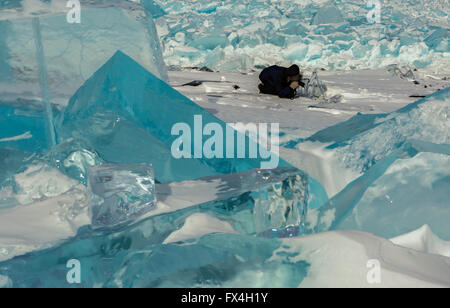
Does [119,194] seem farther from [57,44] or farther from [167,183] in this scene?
[57,44]

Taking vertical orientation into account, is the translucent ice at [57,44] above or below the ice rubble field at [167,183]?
above

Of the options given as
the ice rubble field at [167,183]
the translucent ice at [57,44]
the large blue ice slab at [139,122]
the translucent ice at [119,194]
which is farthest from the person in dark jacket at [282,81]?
the translucent ice at [119,194]

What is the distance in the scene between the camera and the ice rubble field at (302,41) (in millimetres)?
5750

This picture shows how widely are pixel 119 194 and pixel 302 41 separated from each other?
556 cm

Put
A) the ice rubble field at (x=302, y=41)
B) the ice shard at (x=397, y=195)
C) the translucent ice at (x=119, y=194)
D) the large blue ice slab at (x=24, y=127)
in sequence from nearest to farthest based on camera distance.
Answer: the translucent ice at (x=119, y=194) < the ice shard at (x=397, y=195) < the large blue ice slab at (x=24, y=127) < the ice rubble field at (x=302, y=41)

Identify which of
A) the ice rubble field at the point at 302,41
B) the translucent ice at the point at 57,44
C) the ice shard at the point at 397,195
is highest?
the translucent ice at the point at 57,44

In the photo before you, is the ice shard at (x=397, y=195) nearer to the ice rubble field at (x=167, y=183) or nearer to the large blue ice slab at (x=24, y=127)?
the ice rubble field at (x=167, y=183)

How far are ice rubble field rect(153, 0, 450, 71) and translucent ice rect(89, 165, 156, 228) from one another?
13.4 feet

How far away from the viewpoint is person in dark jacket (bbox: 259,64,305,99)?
342 centimetres

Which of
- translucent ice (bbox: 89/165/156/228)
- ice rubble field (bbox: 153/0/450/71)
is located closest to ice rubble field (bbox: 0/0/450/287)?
translucent ice (bbox: 89/165/156/228)

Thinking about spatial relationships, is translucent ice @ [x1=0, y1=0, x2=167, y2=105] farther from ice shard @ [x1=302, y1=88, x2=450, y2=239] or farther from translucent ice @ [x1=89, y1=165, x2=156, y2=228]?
ice shard @ [x1=302, y1=88, x2=450, y2=239]

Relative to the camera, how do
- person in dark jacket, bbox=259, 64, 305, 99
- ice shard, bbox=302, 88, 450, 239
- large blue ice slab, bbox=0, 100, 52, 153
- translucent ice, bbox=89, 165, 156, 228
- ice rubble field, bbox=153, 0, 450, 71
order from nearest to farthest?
translucent ice, bbox=89, 165, 156, 228
ice shard, bbox=302, 88, 450, 239
large blue ice slab, bbox=0, 100, 52, 153
person in dark jacket, bbox=259, 64, 305, 99
ice rubble field, bbox=153, 0, 450, 71
